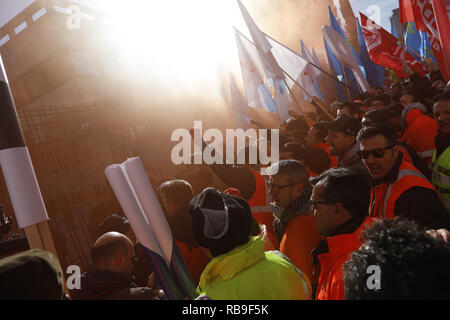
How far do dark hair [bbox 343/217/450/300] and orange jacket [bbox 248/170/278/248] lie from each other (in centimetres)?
204

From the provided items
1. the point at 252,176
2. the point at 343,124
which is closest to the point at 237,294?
the point at 252,176

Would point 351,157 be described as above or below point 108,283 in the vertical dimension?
above

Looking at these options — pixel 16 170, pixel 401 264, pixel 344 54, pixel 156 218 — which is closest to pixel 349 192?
pixel 401 264

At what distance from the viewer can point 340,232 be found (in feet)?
5.68

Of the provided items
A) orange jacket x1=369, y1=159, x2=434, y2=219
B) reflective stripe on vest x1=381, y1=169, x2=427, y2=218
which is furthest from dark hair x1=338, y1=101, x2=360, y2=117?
reflective stripe on vest x1=381, y1=169, x2=427, y2=218

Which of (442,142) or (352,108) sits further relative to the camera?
(352,108)

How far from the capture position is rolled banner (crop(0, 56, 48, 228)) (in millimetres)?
1603

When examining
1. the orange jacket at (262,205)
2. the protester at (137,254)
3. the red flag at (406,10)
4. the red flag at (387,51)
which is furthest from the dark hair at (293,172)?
the red flag at (387,51)

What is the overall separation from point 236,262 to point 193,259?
1.13m

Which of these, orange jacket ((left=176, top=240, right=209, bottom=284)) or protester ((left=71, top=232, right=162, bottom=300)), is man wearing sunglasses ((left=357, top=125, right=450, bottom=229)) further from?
protester ((left=71, top=232, right=162, bottom=300))

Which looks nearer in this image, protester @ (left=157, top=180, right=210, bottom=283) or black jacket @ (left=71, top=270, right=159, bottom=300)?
black jacket @ (left=71, top=270, right=159, bottom=300)

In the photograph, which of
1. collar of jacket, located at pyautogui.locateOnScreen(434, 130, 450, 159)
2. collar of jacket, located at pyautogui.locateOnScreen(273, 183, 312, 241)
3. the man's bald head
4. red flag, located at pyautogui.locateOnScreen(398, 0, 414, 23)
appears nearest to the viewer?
the man's bald head

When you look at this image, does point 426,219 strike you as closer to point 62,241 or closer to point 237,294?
point 237,294

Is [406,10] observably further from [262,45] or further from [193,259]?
[193,259]
